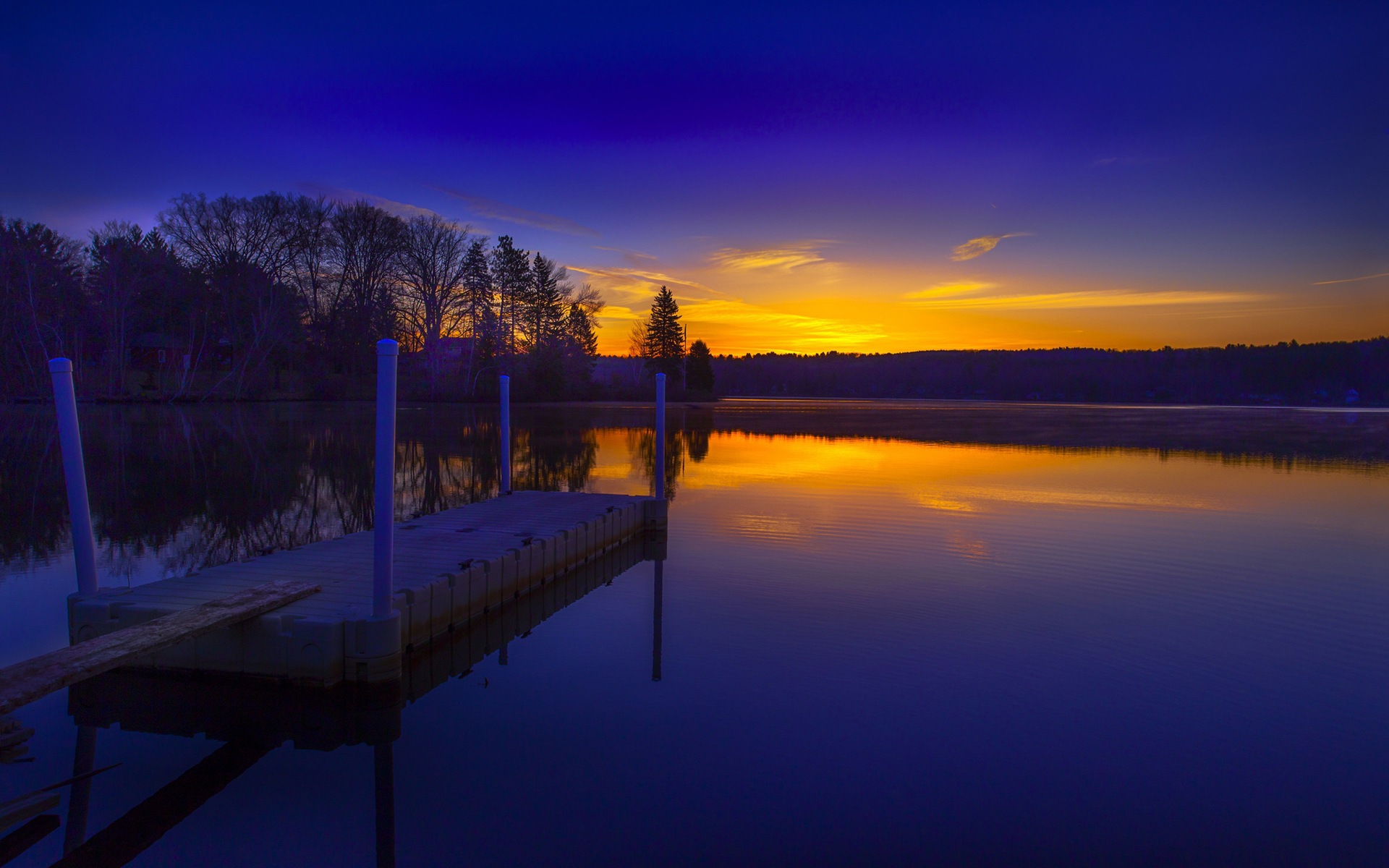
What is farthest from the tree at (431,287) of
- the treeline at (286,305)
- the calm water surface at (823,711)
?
the calm water surface at (823,711)

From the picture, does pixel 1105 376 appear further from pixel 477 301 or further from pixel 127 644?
pixel 127 644

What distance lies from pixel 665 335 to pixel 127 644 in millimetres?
72734

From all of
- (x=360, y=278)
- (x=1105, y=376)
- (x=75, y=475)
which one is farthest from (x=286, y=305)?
(x=1105, y=376)

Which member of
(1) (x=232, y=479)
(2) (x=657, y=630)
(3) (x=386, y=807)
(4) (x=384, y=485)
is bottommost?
(3) (x=386, y=807)

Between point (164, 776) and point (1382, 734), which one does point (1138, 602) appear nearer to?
point (1382, 734)

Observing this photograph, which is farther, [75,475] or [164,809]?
[75,475]

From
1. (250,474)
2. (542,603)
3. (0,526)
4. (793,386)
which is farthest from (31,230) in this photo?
(793,386)

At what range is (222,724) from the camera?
482 cm

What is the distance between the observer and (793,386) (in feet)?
421

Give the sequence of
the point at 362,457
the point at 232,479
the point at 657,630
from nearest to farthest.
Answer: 1. the point at 657,630
2. the point at 232,479
3. the point at 362,457

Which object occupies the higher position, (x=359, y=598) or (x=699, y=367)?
(x=699, y=367)

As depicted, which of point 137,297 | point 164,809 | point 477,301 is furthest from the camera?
point 477,301

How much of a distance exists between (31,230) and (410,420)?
29.8 m

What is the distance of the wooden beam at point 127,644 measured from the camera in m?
3.81
